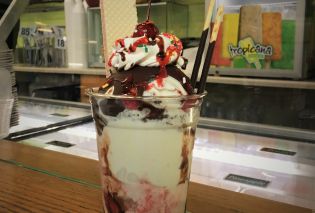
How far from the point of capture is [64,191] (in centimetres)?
72

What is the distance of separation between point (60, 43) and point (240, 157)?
2.81 m

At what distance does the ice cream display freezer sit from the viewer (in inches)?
32.4

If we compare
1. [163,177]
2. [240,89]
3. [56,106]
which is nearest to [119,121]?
[163,177]

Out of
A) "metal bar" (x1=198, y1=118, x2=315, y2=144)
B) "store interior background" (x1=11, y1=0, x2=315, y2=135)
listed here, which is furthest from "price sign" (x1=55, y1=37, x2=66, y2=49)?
"metal bar" (x1=198, y1=118, x2=315, y2=144)

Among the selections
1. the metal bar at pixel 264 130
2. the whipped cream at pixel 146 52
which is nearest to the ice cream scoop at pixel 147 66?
the whipped cream at pixel 146 52

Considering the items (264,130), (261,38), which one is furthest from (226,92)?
(264,130)

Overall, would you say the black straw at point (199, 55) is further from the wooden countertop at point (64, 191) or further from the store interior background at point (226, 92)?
the store interior background at point (226, 92)

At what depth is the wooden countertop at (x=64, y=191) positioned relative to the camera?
2.12 feet

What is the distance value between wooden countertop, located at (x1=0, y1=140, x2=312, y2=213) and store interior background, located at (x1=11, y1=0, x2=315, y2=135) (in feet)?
3.98

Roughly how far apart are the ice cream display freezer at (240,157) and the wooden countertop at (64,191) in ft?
0.40

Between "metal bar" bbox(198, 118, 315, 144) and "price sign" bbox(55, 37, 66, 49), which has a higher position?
"price sign" bbox(55, 37, 66, 49)

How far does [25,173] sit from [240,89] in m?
2.01

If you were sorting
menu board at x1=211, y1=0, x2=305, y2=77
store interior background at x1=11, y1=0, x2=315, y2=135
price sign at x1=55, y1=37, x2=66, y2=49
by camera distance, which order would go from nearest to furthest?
menu board at x1=211, y1=0, x2=305, y2=77 → store interior background at x1=11, y1=0, x2=315, y2=135 → price sign at x1=55, y1=37, x2=66, y2=49

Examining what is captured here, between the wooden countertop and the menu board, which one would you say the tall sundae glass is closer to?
the wooden countertop
